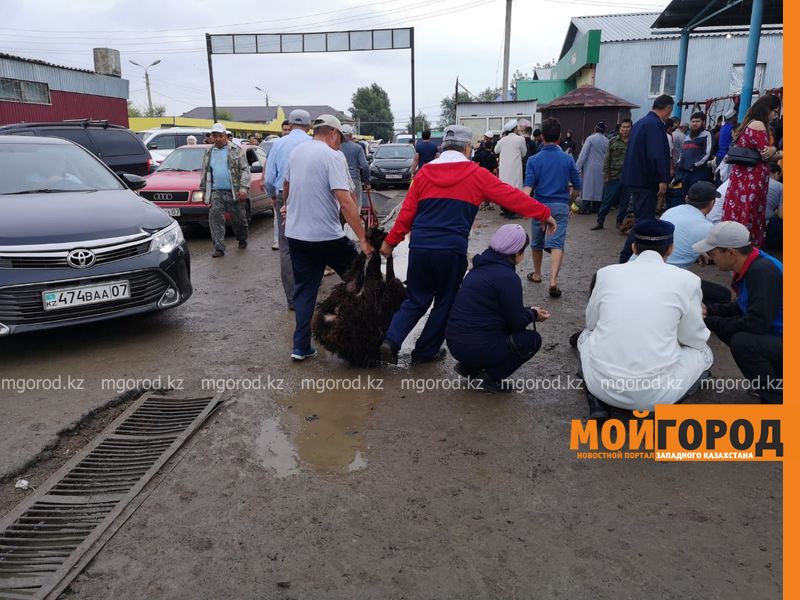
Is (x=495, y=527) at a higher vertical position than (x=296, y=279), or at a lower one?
lower

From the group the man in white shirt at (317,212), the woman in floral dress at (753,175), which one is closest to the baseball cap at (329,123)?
the man in white shirt at (317,212)

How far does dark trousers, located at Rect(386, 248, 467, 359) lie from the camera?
14.1 feet

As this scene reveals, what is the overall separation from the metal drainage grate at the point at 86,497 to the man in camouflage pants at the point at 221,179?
Result: 189 inches

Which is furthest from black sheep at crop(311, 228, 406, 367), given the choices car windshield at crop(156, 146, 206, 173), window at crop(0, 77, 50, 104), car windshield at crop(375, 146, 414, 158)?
window at crop(0, 77, 50, 104)

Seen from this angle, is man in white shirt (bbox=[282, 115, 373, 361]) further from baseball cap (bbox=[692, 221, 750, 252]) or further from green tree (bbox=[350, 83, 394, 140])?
green tree (bbox=[350, 83, 394, 140])

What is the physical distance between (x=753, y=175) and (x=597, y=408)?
11.9 ft

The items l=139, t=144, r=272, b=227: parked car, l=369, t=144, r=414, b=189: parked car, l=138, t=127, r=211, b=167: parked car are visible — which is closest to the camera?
l=139, t=144, r=272, b=227: parked car

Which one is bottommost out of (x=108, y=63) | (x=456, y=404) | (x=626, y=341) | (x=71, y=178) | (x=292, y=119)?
(x=456, y=404)

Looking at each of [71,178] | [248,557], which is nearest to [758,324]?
[248,557]

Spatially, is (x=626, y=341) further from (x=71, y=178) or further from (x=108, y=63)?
(x=108, y=63)

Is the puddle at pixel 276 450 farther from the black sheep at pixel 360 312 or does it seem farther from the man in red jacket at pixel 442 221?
the man in red jacket at pixel 442 221

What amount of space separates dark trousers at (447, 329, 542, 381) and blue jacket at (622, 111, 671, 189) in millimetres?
3322

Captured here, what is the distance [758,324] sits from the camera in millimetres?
3547

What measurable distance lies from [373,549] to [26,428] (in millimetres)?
2398
